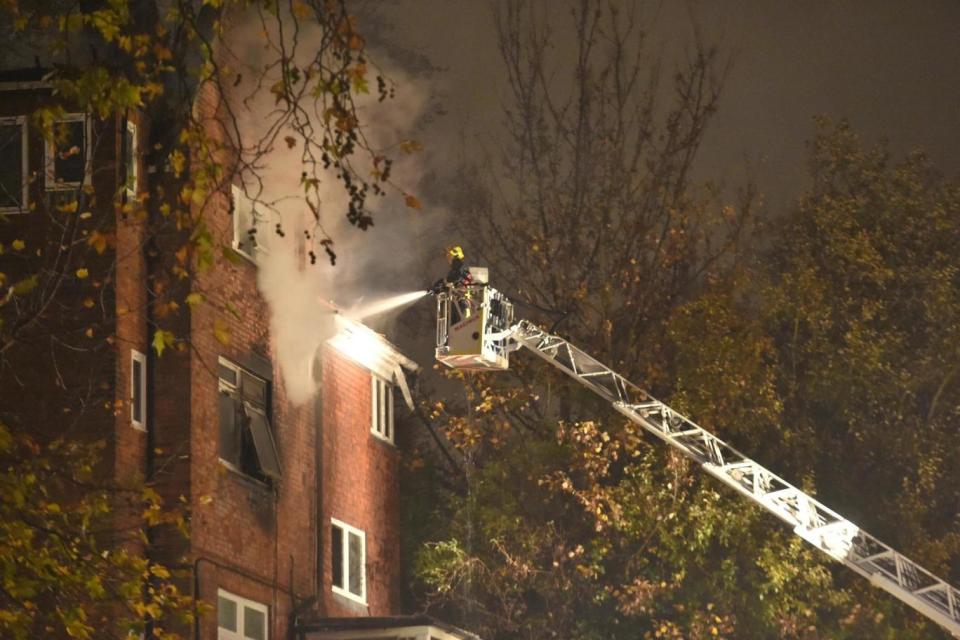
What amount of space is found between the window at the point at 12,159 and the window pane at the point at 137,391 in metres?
2.45

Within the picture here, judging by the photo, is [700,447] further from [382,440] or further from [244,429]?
[244,429]

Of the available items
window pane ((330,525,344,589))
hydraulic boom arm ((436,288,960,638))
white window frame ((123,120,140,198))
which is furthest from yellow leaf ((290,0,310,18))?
window pane ((330,525,344,589))

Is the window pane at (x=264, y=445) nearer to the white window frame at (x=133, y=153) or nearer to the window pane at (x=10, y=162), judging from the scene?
the white window frame at (x=133, y=153)

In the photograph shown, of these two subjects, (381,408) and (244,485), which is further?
(381,408)

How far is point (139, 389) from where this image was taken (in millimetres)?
24094

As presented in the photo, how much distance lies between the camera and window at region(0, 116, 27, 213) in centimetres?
2403

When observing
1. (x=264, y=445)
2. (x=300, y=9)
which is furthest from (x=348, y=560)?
(x=300, y=9)

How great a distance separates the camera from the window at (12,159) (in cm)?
2403

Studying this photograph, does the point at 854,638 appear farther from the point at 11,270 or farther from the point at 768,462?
the point at 11,270

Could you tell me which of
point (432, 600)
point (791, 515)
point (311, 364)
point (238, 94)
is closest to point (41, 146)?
point (238, 94)

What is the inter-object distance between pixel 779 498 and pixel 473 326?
5583mm

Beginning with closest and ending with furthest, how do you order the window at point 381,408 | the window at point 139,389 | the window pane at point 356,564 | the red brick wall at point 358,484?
the window at point 139,389, the red brick wall at point 358,484, the window pane at point 356,564, the window at point 381,408

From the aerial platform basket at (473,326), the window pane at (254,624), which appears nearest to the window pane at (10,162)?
the window pane at (254,624)

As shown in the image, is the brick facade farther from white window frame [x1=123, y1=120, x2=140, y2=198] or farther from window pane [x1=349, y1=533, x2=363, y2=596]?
window pane [x1=349, y1=533, x2=363, y2=596]
